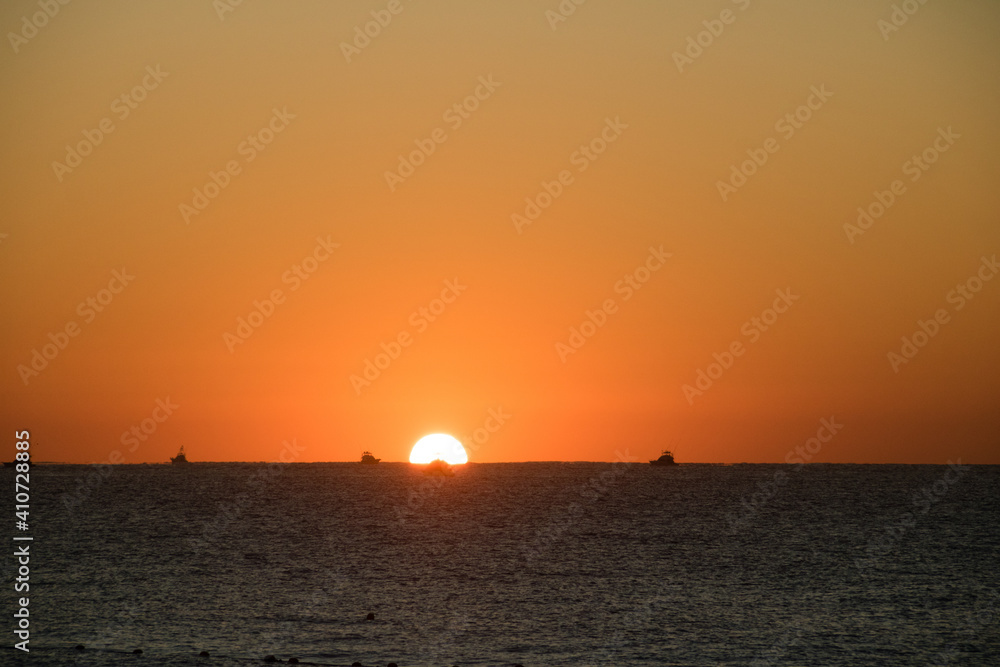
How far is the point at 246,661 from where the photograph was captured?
45.1 meters

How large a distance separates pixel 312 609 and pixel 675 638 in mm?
21900

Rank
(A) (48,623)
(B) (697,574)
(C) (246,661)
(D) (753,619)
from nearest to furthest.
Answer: (C) (246,661) < (A) (48,623) < (D) (753,619) < (B) (697,574)

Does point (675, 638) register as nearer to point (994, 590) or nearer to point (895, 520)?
point (994, 590)

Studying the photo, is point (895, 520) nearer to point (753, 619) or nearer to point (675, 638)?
point (753, 619)

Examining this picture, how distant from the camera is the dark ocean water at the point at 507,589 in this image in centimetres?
5047

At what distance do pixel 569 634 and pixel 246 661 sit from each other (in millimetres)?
18266

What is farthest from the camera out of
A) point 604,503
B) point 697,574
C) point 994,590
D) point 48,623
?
point 604,503

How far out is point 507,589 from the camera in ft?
235

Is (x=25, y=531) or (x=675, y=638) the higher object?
(x=25, y=531)

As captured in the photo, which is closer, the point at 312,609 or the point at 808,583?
the point at 312,609

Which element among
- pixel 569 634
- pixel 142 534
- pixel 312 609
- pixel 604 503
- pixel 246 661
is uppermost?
pixel 604 503

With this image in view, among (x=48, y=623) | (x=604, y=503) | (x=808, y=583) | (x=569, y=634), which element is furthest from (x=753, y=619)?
(x=604, y=503)

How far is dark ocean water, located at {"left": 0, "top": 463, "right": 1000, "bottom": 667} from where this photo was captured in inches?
1987

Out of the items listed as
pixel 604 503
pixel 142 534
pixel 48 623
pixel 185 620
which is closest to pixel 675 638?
pixel 185 620
